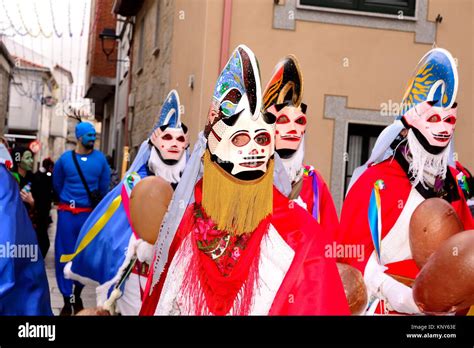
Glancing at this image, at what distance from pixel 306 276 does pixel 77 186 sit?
4534 mm

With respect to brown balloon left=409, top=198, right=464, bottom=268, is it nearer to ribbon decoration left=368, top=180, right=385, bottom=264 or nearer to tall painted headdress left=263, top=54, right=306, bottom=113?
ribbon decoration left=368, top=180, right=385, bottom=264

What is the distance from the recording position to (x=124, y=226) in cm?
540

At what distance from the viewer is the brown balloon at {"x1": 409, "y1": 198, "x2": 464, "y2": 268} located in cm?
388

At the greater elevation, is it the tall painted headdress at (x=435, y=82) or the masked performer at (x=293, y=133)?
the tall painted headdress at (x=435, y=82)

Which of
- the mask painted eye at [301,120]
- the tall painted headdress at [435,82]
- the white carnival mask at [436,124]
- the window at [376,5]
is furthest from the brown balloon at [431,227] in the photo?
the window at [376,5]

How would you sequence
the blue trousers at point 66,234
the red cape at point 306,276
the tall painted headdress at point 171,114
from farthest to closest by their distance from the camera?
the blue trousers at point 66,234 → the tall painted headdress at point 171,114 → the red cape at point 306,276

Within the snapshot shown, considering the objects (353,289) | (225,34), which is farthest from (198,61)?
(353,289)

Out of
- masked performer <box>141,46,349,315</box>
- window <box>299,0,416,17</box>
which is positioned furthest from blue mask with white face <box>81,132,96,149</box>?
masked performer <box>141,46,349,315</box>

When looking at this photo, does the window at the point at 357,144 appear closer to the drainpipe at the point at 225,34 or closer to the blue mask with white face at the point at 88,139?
the drainpipe at the point at 225,34

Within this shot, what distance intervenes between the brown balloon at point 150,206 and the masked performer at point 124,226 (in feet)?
1.53

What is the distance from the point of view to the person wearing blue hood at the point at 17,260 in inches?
135

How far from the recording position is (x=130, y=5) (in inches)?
492

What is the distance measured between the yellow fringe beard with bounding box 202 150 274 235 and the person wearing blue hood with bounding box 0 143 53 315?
0.81m

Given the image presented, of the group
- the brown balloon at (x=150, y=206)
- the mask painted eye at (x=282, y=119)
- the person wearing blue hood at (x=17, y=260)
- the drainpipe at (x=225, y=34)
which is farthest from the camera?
the drainpipe at (x=225, y=34)
